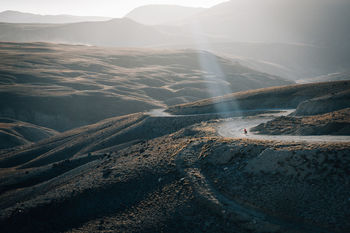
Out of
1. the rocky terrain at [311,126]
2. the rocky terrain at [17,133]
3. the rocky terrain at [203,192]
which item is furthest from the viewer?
the rocky terrain at [17,133]

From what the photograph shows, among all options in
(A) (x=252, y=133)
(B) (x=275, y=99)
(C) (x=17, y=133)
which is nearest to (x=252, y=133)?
(A) (x=252, y=133)

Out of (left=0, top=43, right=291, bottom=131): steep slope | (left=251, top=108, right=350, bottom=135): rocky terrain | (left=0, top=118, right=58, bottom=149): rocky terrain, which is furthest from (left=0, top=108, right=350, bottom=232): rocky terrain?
(left=0, top=43, right=291, bottom=131): steep slope

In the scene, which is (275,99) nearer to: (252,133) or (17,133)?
(252,133)

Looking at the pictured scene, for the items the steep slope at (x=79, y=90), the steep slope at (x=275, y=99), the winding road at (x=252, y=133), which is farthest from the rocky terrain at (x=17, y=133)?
the winding road at (x=252, y=133)

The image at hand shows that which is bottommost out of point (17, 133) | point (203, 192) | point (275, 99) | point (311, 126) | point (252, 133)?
point (17, 133)

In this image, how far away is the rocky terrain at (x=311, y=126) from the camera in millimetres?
34531

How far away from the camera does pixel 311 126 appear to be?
3678 cm

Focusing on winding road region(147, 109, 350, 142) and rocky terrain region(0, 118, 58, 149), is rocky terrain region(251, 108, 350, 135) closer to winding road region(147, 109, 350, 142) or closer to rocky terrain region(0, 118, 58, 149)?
winding road region(147, 109, 350, 142)

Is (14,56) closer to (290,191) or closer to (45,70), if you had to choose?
(45,70)

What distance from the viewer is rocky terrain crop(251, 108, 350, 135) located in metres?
34.5

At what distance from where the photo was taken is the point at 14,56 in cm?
19462

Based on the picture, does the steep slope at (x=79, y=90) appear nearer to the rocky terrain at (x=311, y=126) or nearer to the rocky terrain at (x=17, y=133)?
the rocky terrain at (x=17, y=133)

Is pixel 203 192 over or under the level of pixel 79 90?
over

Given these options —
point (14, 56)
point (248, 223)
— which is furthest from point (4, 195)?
point (14, 56)
